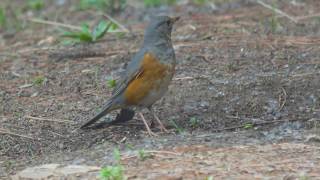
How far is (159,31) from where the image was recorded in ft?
23.1

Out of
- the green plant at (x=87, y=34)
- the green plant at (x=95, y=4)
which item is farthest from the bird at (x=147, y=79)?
the green plant at (x=95, y=4)

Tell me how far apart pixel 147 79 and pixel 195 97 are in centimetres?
81

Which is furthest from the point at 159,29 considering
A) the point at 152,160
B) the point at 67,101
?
the point at 152,160

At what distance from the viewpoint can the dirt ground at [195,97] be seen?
573cm

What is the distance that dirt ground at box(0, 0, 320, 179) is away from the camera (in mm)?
5727

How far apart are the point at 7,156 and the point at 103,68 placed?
2.39m

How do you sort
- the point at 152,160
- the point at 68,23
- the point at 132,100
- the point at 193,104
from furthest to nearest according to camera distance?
the point at 68,23 → the point at 193,104 → the point at 132,100 → the point at 152,160

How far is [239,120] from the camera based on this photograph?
6.87 metres

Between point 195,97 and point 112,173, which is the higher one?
point 195,97

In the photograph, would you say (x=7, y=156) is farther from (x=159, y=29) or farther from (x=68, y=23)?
(x=68, y=23)

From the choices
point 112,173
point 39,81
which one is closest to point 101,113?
point 39,81

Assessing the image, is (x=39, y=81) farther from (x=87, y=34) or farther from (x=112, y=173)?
(x=112, y=173)

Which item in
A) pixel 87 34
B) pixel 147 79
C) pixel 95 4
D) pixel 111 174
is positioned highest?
pixel 95 4

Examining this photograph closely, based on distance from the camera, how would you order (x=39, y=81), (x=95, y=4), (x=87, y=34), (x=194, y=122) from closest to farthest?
(x=194, y=122) → (x=39, y=81) → (x=87, y=34) → (x=95, y=4)
